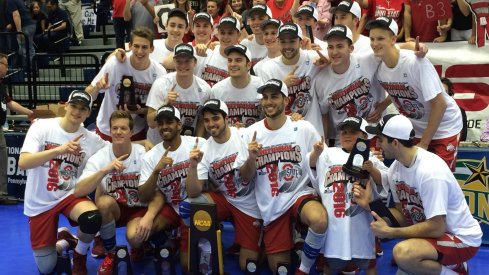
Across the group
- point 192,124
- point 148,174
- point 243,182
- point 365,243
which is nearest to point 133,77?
point 192,124

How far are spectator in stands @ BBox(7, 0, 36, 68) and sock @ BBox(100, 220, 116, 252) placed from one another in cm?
683

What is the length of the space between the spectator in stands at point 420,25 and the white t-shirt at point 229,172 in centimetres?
327

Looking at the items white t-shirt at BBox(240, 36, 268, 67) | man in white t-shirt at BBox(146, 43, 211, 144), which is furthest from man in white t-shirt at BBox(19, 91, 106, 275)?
white t-shirt at BBox(240, 36, 268, 67)

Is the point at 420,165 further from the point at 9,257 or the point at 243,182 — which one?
the point at 9,257

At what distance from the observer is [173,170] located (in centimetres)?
628

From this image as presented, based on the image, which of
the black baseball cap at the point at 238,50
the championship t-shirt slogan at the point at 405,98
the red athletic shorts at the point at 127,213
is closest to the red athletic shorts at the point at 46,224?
the red athletic shorts at the point at 127,213

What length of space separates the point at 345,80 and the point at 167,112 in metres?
1.78

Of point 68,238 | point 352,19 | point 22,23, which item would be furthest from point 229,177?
point 22,23

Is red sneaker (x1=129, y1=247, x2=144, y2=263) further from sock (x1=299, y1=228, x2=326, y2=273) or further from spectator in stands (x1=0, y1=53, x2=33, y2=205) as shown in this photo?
spectator in stands (x1=0, y1=53, x2=33, y2=205)

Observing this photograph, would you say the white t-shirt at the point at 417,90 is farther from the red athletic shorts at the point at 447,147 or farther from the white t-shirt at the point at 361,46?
the white t-shirt at the point at 361,46

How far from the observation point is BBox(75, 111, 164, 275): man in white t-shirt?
19.8 ft

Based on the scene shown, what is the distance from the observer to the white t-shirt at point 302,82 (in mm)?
6551

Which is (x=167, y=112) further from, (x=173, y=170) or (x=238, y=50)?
(x=238, y=50)

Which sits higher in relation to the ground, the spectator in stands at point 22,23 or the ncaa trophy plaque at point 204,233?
the spectator in stands at point 22,23
